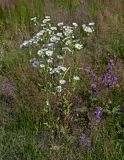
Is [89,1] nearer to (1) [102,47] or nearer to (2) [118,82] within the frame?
(1) [102,47]

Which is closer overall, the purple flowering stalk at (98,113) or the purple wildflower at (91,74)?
the purple flowering stalk at (98,113)

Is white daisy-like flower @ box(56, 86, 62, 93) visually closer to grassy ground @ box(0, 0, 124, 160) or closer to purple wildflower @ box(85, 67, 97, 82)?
grassy ground @ box(0, 0, 124, 160)

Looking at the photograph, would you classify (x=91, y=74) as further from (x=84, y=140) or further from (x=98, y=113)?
(x=84, y=140)

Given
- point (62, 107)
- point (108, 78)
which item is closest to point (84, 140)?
point (62, 107)

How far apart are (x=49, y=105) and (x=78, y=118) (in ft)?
0.97

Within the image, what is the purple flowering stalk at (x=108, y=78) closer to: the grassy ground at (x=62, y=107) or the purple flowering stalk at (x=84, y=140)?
the grassy ground at (x=62, y=107)

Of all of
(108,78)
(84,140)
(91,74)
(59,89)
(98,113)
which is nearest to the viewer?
(84,140)

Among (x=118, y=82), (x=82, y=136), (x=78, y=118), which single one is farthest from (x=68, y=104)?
(x=118, y=82)

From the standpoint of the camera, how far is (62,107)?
4.09 metres

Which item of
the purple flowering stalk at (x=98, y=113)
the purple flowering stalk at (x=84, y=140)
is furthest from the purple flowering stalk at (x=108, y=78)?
the purple flowering stalk at (x=84, y=140)

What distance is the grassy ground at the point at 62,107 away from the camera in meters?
3.53

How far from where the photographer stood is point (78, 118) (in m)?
4.01

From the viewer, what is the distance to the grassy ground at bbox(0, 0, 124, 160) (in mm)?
3533

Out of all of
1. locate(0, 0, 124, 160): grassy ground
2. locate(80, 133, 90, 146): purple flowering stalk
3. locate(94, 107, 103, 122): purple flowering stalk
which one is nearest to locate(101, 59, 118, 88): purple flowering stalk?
locate(0, 0, 124, 160): grassy ground
